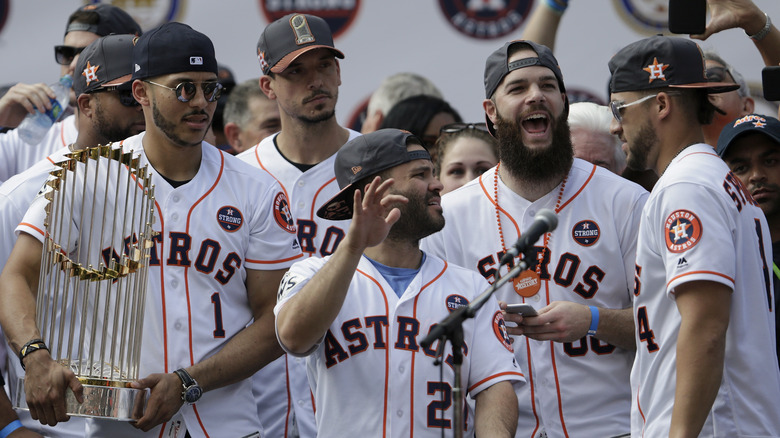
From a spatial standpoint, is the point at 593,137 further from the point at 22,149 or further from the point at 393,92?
the point at 22,149

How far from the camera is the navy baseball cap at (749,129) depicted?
14.7ft

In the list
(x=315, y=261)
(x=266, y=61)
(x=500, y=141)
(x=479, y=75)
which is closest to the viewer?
(x=315, y=261)

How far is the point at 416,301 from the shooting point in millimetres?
3854

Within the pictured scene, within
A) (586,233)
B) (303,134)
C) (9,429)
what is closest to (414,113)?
(303,134)

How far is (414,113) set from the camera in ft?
20.4

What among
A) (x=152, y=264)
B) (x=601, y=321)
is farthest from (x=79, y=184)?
(x=601, y=321)

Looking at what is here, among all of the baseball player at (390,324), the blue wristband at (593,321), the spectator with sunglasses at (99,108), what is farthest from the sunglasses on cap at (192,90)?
the blue wristband at (593,321)

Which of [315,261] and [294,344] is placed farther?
[315,261]

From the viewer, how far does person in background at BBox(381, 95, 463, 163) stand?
6.18m

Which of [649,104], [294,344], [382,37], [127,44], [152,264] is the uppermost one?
[382,37]

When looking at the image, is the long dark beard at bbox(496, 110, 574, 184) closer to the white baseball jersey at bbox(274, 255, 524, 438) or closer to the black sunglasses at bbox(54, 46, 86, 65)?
the white baseball jersey at bbox(274, 255, 524, 438)

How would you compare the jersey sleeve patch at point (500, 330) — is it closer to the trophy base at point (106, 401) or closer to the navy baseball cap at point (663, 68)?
the navy baseball cap at point (663, 68)

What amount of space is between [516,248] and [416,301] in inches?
37.1

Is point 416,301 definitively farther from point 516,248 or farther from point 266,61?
point 266,61
